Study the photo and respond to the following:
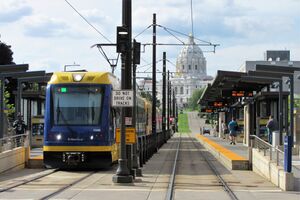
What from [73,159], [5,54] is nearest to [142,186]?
[73,159]

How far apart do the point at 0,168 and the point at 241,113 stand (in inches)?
1554

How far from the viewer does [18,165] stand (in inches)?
928

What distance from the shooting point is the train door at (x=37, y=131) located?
137 ft

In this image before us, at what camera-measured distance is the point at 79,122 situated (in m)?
22.5

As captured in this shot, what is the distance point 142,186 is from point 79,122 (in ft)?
18.0

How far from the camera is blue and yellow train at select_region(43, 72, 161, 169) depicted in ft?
73.1

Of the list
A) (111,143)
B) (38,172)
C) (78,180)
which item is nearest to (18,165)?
(38,172)

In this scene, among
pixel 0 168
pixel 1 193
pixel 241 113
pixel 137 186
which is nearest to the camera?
pixel 1 193

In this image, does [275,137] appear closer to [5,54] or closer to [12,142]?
[12,142]

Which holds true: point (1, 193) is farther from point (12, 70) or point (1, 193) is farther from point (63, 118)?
point (12, 70)

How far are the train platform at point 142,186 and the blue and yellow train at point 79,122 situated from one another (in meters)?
0.54

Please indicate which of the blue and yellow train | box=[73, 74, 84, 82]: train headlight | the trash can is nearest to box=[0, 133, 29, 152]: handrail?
the blue and yellow train

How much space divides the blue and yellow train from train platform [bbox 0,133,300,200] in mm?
536

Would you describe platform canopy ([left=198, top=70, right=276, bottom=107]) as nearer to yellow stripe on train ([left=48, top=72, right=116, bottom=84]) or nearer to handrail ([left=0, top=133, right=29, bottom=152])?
yellow stripe on train ([left=48, top=72, right=116, bottom=84])
